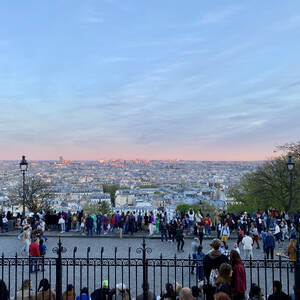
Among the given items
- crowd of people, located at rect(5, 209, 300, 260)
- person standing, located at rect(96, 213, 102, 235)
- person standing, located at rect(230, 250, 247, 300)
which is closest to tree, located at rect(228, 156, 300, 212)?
crowd of people, located at rect(5, 209, 300, 260)

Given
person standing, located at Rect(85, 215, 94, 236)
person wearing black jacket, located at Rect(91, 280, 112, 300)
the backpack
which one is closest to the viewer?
person wearing black jacket, located at Rect(91, 280, 112, 300)

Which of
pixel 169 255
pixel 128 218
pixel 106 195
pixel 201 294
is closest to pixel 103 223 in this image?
pixel 128 218

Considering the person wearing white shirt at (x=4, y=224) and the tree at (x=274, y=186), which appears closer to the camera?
the person wearing white shirt at (x=4, y=224)

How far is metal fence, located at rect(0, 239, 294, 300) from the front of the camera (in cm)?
709

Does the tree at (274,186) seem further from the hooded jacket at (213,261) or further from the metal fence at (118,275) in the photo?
the hooded jacket at (213,261)

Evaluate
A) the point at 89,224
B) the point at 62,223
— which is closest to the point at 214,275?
the point at 89,224

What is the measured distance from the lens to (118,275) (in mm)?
11984

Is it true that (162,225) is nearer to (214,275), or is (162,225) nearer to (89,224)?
(89,224)

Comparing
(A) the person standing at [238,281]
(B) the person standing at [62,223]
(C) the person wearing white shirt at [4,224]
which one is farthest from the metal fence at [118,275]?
(C) the person wearing white shirt at [4,224]

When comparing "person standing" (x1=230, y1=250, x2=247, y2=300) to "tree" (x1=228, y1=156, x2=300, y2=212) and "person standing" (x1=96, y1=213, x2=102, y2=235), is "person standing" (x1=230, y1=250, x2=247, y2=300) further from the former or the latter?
"tree" (x1=228, y1=156, x2=300, y2=212)

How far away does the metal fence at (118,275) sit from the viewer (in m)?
7.09

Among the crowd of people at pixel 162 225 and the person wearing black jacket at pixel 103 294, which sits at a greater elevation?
the person wearing black jacket at pixel 103 294

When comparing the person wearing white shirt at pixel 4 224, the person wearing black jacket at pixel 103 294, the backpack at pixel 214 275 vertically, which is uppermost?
the backpack at pixel 214 275

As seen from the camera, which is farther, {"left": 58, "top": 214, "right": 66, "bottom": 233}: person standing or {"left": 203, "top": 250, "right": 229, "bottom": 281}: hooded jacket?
{"left": 58, "top": 214, "right": 66, "bottom": 233}: person standing
